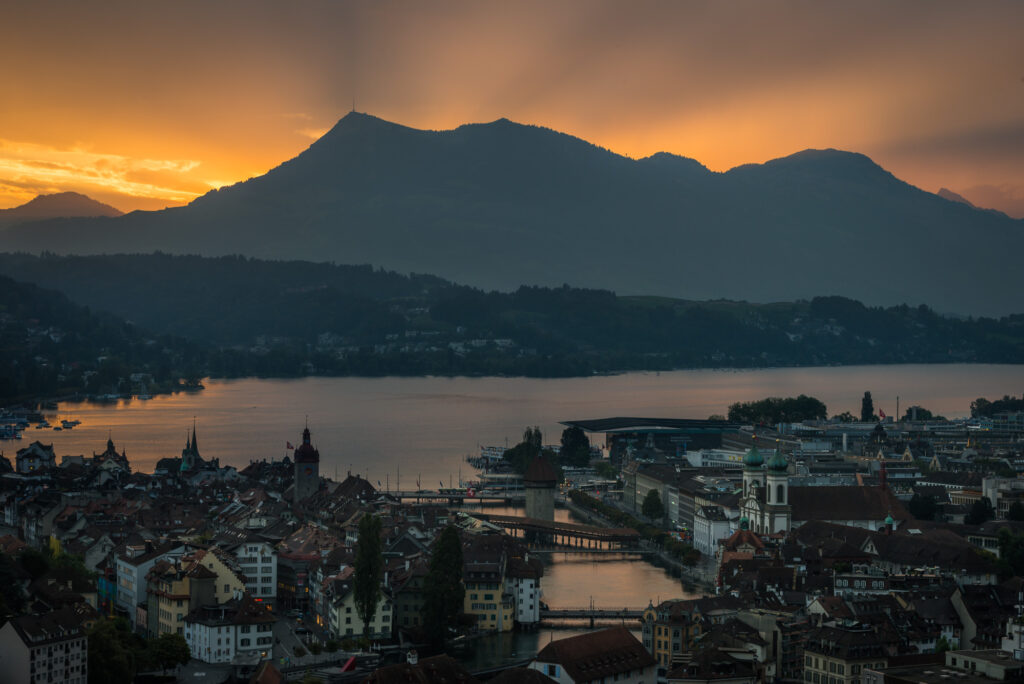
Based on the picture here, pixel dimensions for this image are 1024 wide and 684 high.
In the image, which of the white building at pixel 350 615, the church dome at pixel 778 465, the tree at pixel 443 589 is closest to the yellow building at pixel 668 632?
the tree at pixel 443 589

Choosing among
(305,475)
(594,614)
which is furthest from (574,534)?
(594,614)

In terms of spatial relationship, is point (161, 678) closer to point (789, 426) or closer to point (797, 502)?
point (797, 502)

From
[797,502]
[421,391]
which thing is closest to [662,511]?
[797,502]

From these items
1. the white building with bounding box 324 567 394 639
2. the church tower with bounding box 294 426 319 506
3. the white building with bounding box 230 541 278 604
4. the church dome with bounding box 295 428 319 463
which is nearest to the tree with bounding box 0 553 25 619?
the white building with bounding box 230 541 278 604

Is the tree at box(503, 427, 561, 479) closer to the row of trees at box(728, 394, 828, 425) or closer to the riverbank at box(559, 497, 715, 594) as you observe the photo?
the riverbank at box(559, 497, 715, 594)

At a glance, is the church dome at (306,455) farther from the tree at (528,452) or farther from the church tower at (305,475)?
the tree at (528,452)

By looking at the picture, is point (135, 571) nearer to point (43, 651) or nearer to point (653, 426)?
point (43, 651)
